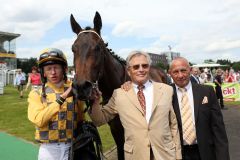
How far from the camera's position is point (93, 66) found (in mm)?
3145

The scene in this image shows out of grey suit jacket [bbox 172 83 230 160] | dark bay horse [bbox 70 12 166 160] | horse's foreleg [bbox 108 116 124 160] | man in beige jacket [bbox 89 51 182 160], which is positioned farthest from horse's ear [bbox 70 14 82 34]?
grey suit jacket [bbox 172 83 230 160]

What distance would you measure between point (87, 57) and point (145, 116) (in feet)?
2.63

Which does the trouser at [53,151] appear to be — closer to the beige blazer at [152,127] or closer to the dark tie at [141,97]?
the beige blazer at [152,127]

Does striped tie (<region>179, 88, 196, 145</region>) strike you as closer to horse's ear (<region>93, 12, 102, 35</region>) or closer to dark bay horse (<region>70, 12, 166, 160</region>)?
dark bay horse (<region>70, 12, 166, 160</region>)

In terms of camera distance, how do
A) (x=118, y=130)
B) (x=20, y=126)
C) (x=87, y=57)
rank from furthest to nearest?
(x=20, y=126)
(x=118, y=130)
(x=87, y=57)

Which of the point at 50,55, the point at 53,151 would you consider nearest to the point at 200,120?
the point at 53,151

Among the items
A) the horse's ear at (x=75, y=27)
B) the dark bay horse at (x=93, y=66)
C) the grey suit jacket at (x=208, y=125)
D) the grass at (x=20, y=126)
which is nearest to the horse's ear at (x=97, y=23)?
the dark bay horse at (x=93, y=66)

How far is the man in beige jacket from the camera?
9.07 feet

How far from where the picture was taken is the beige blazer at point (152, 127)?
2.76 meters

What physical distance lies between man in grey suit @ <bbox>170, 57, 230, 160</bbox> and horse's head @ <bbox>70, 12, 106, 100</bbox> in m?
0.75

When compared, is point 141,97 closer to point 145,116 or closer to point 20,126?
point 145,116

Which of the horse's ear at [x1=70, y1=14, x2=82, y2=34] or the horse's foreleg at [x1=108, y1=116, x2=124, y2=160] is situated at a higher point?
the horse's ear at [x1=70, y1=14, x2=82, y2=34]

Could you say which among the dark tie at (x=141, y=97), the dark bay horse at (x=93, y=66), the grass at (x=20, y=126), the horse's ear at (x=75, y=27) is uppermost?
the horse's ear at (x=75, y=27)

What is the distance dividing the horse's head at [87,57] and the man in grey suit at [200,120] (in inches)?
29.5
